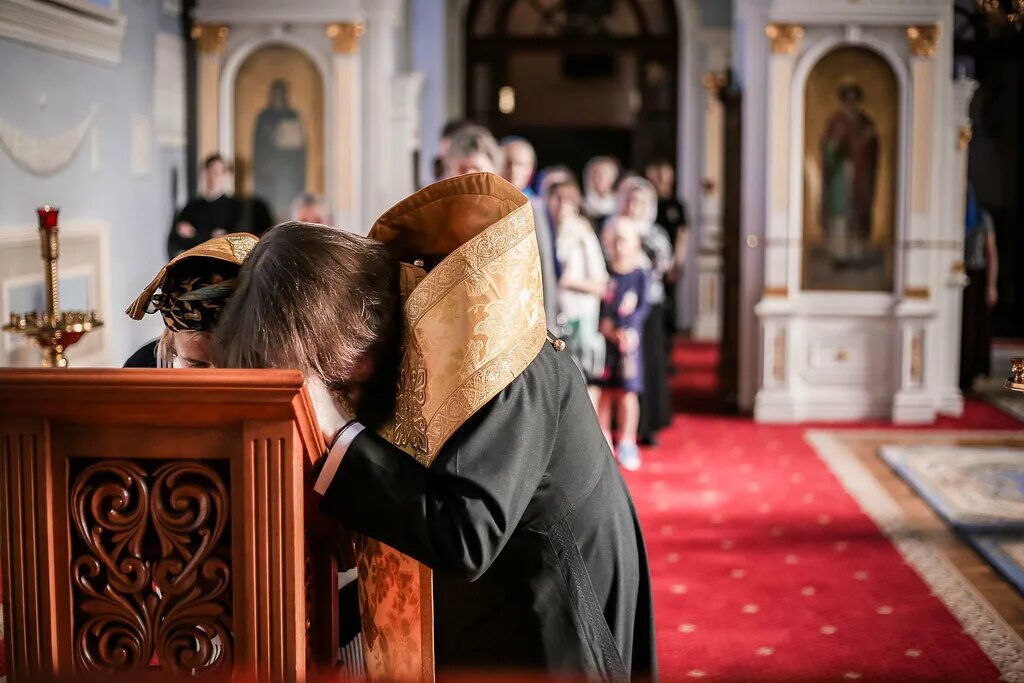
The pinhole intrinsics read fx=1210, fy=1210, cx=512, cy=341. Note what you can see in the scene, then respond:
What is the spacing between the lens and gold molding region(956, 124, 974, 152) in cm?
827

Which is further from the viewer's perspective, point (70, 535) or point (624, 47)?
point (624, 47)

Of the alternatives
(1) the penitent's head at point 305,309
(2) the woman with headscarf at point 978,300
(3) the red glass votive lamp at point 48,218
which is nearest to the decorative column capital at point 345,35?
(2) the woman with headscarf at point 978,300

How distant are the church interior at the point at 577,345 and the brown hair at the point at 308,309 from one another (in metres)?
0.03

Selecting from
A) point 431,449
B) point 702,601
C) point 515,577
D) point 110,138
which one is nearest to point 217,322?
point 431,449

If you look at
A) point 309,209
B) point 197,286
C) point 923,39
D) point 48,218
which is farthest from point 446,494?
point 923,39

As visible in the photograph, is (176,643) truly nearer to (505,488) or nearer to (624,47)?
(505,488)

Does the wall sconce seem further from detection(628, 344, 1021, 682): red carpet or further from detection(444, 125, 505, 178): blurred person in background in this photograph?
detection(444, 125, 505, 178): blurred person in background

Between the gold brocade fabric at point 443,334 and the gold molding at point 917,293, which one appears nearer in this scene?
the gold brocade fabric at point 443,334

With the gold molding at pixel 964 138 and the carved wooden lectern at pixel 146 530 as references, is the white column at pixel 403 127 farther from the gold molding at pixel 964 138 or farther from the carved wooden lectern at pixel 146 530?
the carved wooden lectern at pixel 146 530

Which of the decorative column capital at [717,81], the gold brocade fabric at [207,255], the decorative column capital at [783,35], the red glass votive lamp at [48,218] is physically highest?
the decorative column capital at [783,35]

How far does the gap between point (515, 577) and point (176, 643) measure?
569 mm

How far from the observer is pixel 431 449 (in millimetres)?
1733

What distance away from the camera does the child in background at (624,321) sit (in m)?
6.72

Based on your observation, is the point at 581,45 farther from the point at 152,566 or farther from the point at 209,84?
the point at 152,566
